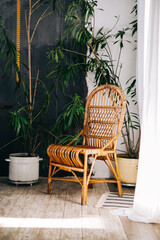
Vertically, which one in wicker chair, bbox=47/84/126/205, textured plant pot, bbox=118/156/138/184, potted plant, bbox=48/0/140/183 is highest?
potted plant, bbox=48/0/140/183

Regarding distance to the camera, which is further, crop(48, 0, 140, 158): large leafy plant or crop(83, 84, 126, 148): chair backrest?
crop(48, 0, 140, 158): large leafy plant

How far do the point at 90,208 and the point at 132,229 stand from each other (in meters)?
0.55

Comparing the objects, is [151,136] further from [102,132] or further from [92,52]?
[92,52]

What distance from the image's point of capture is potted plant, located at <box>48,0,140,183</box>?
3.44 meters

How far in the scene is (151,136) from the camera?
2.27 metres

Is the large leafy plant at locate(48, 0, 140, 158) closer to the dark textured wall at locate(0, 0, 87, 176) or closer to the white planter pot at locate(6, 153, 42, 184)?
the dark textured wall at locate(0, 0, 87, 176)

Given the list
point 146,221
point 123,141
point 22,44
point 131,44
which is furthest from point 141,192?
point 22,44

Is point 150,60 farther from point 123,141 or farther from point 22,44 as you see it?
point 22,44

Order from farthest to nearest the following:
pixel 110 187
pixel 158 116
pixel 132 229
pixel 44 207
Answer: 1. pixel 110 187
2. pixel 44 207
3. pixel 158 116
4. pixel 132 229

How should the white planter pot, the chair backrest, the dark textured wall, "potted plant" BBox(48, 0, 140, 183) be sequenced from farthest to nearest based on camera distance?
the dark textured wall
"potted plant" BBox(48, 0, 140, 183)
the white planter pot
the chair backrest

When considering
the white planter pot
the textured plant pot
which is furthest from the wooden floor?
the textured plant pot

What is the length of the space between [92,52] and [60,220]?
7.13ft

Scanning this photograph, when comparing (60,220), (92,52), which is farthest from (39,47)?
(60,220)

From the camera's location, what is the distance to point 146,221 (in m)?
2.23
